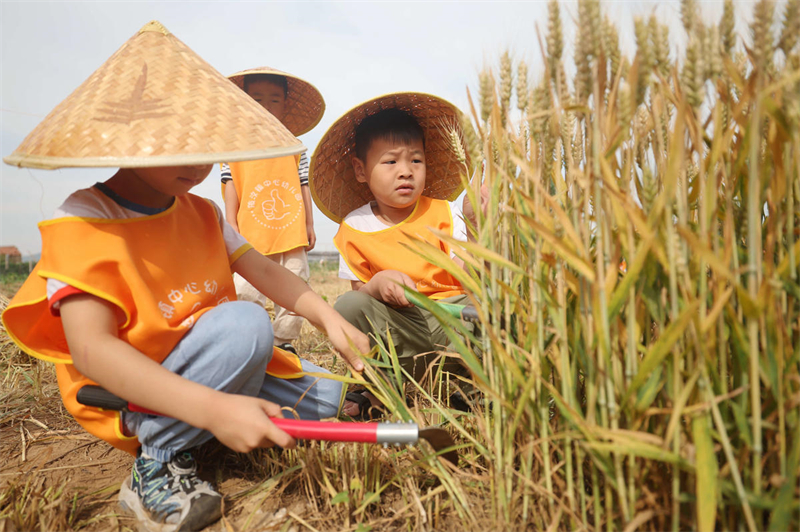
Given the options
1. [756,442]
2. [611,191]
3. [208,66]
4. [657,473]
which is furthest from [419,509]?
[208,66]

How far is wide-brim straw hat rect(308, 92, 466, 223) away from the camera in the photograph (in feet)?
7.34

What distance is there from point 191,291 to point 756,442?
128 cm

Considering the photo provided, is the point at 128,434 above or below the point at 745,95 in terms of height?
below

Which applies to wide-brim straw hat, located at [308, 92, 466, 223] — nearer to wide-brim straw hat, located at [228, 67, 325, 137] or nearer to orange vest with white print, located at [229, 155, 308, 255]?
orange vest with white print, located at [229, 155, 308, 255]

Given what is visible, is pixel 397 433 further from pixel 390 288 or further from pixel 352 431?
pixel 390 288

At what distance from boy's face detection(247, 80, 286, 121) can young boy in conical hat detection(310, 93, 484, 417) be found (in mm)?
1022

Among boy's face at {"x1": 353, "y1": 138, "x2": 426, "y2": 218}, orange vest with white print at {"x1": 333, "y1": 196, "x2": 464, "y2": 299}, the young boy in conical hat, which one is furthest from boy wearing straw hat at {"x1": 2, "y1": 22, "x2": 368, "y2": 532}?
boy's face at {"x1": 353, "y1": 138, "x2": 426, "y2": 218}

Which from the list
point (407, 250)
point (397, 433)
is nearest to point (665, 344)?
point (397, 433)

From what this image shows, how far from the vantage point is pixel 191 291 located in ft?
4.58

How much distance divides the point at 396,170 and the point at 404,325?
0.66 m

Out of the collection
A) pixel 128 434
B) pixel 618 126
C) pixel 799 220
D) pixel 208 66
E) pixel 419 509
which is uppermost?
pixel 208 66

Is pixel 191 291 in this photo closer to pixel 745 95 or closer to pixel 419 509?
pixel 419 509

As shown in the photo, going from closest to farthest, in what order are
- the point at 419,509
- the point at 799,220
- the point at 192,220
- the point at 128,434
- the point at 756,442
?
the point at 756,442
the point at 799,220
the point at 419,509
the point at 128,434
the point at 192,220

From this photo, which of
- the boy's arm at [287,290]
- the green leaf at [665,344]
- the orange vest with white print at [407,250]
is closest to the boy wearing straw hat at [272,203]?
the orange vest with white print at [407,250]
